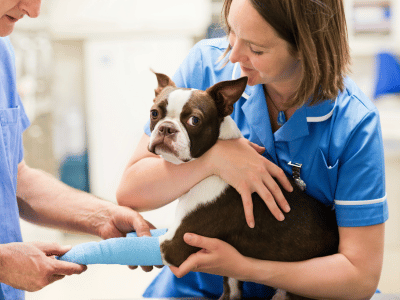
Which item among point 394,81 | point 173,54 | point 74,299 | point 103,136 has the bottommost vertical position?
point 74,299

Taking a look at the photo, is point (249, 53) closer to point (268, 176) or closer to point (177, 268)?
point (268, 176)

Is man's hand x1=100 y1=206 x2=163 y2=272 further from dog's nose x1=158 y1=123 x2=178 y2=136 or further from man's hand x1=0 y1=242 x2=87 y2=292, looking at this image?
dog's nose x1=158 y1=123 x2=178 y2=136

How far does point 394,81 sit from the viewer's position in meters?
3.09

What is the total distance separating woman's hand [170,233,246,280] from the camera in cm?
92

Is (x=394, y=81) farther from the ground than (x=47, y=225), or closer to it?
farther from the ground

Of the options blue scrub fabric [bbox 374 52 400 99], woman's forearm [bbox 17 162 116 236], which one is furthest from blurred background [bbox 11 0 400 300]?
woman's forearm [bbox 17 162 116 236]

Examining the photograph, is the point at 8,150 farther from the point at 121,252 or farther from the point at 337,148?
the point at 337,148

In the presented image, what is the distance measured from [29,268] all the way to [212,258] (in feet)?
1.43

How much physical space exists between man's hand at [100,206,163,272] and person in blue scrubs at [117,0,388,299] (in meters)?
0.07

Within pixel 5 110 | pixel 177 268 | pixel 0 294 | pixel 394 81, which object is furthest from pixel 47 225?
pixel 394 81

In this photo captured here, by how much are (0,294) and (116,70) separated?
7.55 feet

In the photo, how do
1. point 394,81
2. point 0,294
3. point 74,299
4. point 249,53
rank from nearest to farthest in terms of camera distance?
point 249,53
point 0,294
point 74,299
point 394,81

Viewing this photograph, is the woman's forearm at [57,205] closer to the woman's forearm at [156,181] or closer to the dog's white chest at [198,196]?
the woman's forearm at [156,181]

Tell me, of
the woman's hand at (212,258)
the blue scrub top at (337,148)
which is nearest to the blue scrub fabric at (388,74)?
the blue scrub top at (337,148)
